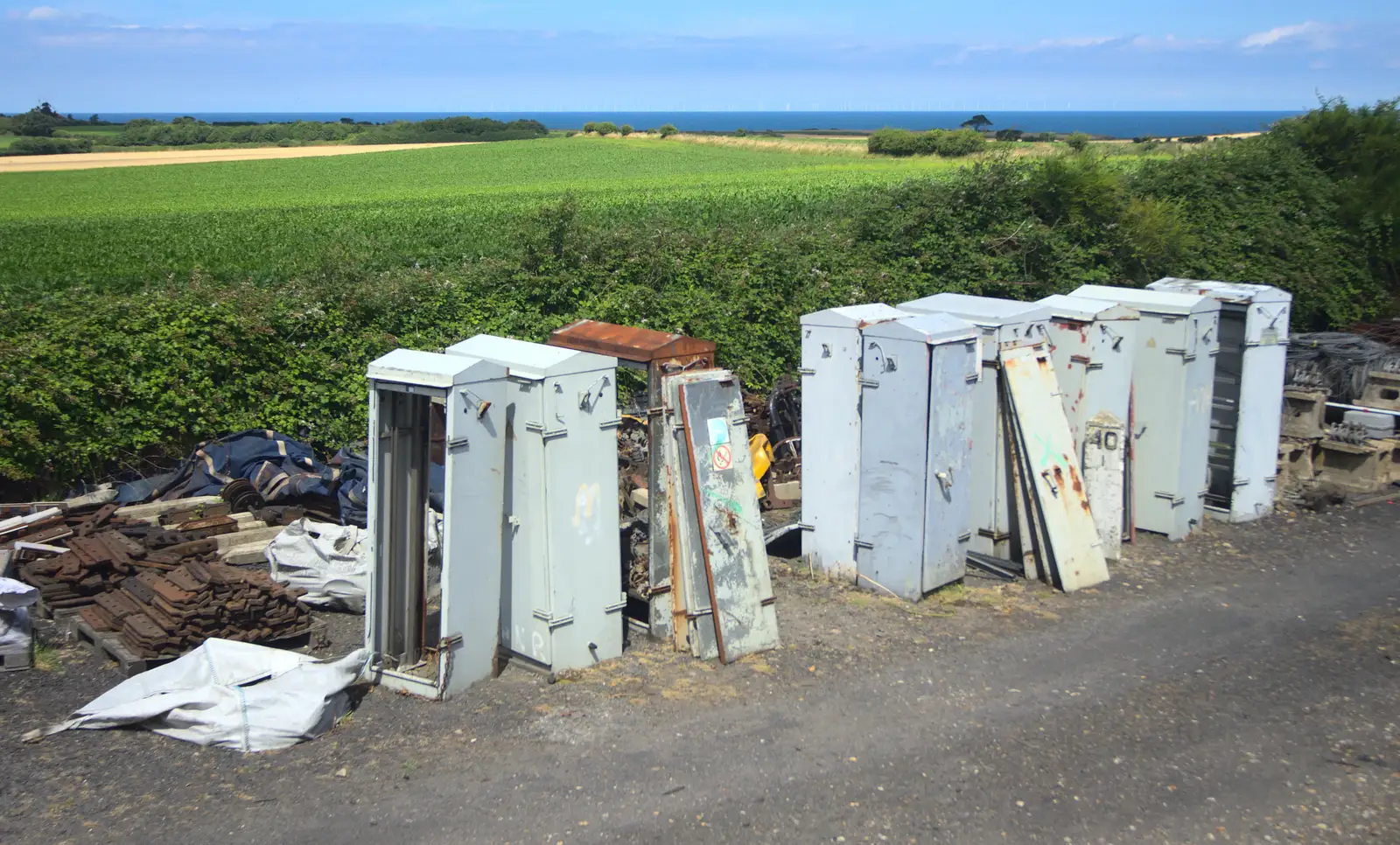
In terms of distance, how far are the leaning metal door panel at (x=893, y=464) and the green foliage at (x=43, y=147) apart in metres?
52.4

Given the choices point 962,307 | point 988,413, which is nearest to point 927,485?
point 988,413

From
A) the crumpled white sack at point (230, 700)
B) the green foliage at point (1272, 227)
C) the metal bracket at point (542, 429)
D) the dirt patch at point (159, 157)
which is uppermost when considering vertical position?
the dirt patch at point (159, 157)

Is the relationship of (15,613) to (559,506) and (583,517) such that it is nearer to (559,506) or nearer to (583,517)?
(559,506)

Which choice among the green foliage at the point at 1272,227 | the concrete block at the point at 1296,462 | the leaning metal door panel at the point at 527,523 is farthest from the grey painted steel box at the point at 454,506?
the green foliage at the point at 1272,227

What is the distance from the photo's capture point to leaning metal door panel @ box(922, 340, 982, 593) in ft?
22.9

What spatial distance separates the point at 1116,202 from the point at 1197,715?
1152cm

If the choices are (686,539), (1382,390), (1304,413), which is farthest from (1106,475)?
(1382,390)

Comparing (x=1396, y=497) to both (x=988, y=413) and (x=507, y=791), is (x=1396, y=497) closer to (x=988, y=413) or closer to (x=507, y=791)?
(x=988, y=413)

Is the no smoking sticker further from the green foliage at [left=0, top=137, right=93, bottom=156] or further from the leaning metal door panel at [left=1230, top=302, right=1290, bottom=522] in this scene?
the green foliage at [left=0, top=137, right=93, bottom=156]

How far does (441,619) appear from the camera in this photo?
18.0 ft

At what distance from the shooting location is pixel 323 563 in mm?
7039

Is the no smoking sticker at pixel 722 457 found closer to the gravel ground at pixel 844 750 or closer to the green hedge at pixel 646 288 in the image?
the gravel ground at pixel 844 750

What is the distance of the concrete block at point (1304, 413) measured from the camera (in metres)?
10.3

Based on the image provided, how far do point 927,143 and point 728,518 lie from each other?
38.8m
